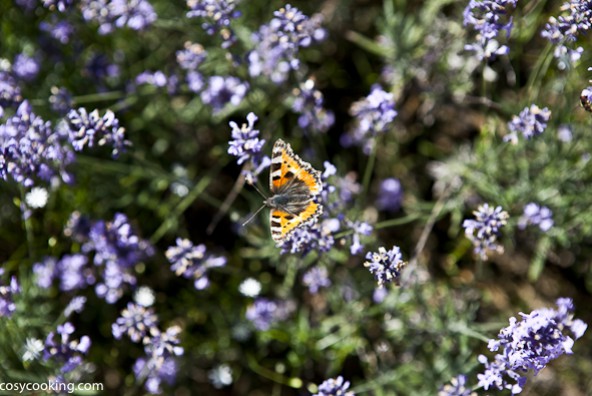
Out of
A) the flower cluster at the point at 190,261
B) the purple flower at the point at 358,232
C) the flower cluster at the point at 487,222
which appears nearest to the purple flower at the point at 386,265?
the purple flower at the point at 358,232

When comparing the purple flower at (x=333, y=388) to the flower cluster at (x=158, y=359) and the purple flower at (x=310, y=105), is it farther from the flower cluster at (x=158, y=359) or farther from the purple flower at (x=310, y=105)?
the purple flower at (x=310, y=105)

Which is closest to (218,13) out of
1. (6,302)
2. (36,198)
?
(36,198)

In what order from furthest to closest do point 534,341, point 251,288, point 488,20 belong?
1. point 251,288
2. point 488,20
3. point 534,341

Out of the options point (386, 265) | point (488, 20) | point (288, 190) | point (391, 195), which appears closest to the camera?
point (386, 265)

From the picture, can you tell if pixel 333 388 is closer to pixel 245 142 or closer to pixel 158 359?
pixel 158 359

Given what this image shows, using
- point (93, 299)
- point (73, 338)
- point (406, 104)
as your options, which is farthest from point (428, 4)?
point (73, 338)

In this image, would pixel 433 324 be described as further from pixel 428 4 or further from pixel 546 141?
pixel 428 4

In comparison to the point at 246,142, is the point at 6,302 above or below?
below

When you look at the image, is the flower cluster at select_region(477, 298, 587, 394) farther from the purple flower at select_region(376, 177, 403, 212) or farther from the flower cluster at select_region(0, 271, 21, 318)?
the flower cluster at select_region(0, 271, 21, 318)
